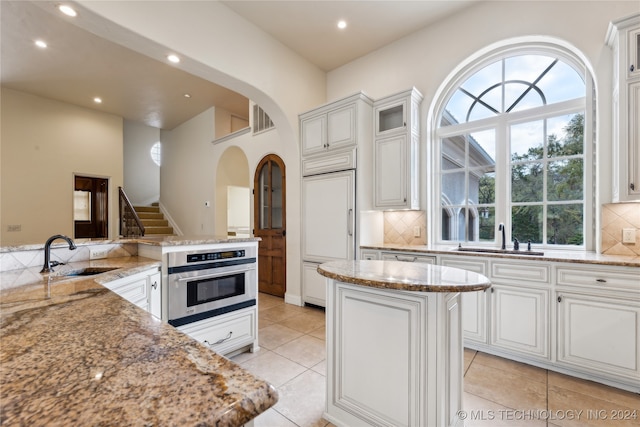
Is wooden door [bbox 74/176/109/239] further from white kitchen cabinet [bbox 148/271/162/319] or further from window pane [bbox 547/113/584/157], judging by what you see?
window pane [bbox 547/113/584/157]

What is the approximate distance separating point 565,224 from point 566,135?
34.6 inches

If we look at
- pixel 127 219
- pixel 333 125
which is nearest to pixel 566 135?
pixel 333 125

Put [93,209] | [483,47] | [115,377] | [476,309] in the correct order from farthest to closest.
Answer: [93,209] → [483,47] → [476,309] → [115,377]

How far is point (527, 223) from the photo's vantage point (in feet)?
9.77

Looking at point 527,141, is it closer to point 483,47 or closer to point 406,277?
point 483,47

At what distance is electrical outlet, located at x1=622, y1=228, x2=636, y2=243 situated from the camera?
2367mm

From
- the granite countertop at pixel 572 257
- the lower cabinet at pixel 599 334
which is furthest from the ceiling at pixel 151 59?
the lower cabinet at pixel 599 334

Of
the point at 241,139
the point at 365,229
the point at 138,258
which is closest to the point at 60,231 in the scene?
the point at 241,139

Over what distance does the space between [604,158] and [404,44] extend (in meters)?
2.54

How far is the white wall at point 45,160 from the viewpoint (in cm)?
543

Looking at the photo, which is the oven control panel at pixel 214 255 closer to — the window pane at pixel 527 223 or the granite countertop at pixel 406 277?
the granite countertop at pixel 406 277

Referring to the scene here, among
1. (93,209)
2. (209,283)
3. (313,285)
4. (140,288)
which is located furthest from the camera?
(93,209)

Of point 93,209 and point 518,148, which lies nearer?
point 518,148

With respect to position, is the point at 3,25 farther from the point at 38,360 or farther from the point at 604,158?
the point at 604,158
